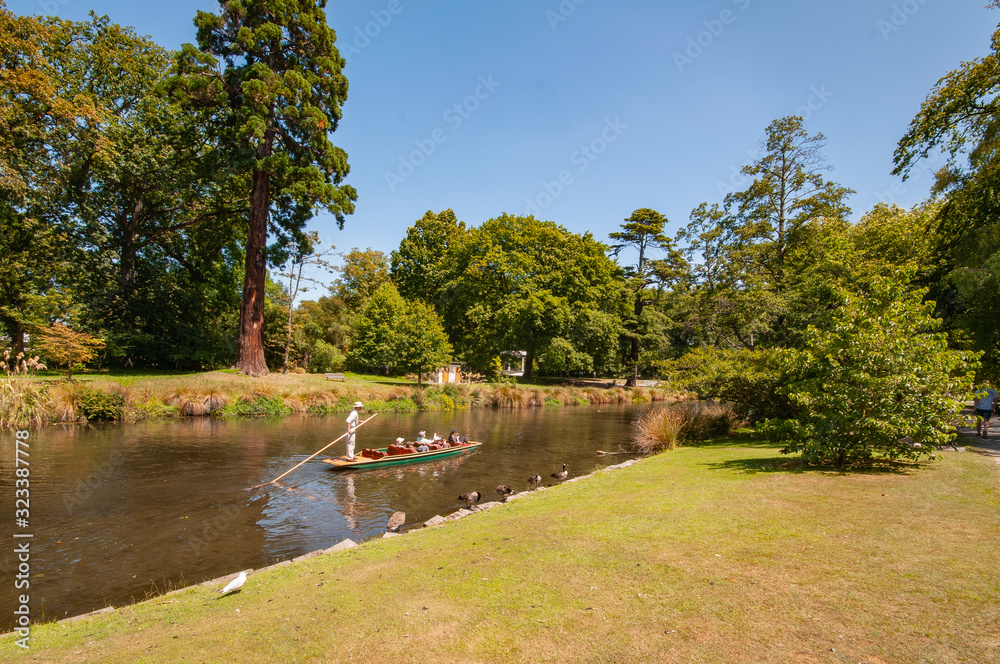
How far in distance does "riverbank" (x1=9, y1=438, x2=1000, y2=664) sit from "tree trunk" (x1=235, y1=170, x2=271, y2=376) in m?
24.1

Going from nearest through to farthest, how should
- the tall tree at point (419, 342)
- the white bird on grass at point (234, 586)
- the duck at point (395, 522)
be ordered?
the white bird on grass at point (234, 586) → the duck at point (395, 522) → the tall tree at point (419, 342)

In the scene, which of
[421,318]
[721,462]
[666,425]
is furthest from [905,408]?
[421,318]

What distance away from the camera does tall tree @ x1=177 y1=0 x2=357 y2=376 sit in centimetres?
2611

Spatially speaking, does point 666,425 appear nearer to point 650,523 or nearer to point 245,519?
point 650,523

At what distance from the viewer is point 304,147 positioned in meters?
29.2

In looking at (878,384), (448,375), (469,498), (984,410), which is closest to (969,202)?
(984,410)

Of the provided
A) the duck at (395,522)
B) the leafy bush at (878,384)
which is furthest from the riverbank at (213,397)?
the duck at (395,522)

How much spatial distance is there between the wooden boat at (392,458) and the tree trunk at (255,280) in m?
15.4

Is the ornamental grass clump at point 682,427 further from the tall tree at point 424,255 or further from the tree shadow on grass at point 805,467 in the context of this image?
the tall tree at point 424,255

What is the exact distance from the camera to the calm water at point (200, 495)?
797cm

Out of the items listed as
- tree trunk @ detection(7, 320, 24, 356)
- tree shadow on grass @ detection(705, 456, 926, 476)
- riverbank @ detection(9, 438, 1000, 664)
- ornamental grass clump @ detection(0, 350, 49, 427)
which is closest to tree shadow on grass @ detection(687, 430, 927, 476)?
tree shadow on grass @ detection(705, 456, 926, 476)

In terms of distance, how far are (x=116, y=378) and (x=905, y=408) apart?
31.4m

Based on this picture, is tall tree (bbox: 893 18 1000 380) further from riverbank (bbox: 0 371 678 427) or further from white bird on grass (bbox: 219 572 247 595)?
white bird on grass (bbox: 219 572 247 595)

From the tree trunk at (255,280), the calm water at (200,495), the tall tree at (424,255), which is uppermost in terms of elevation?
the tall tree at (424,255)
